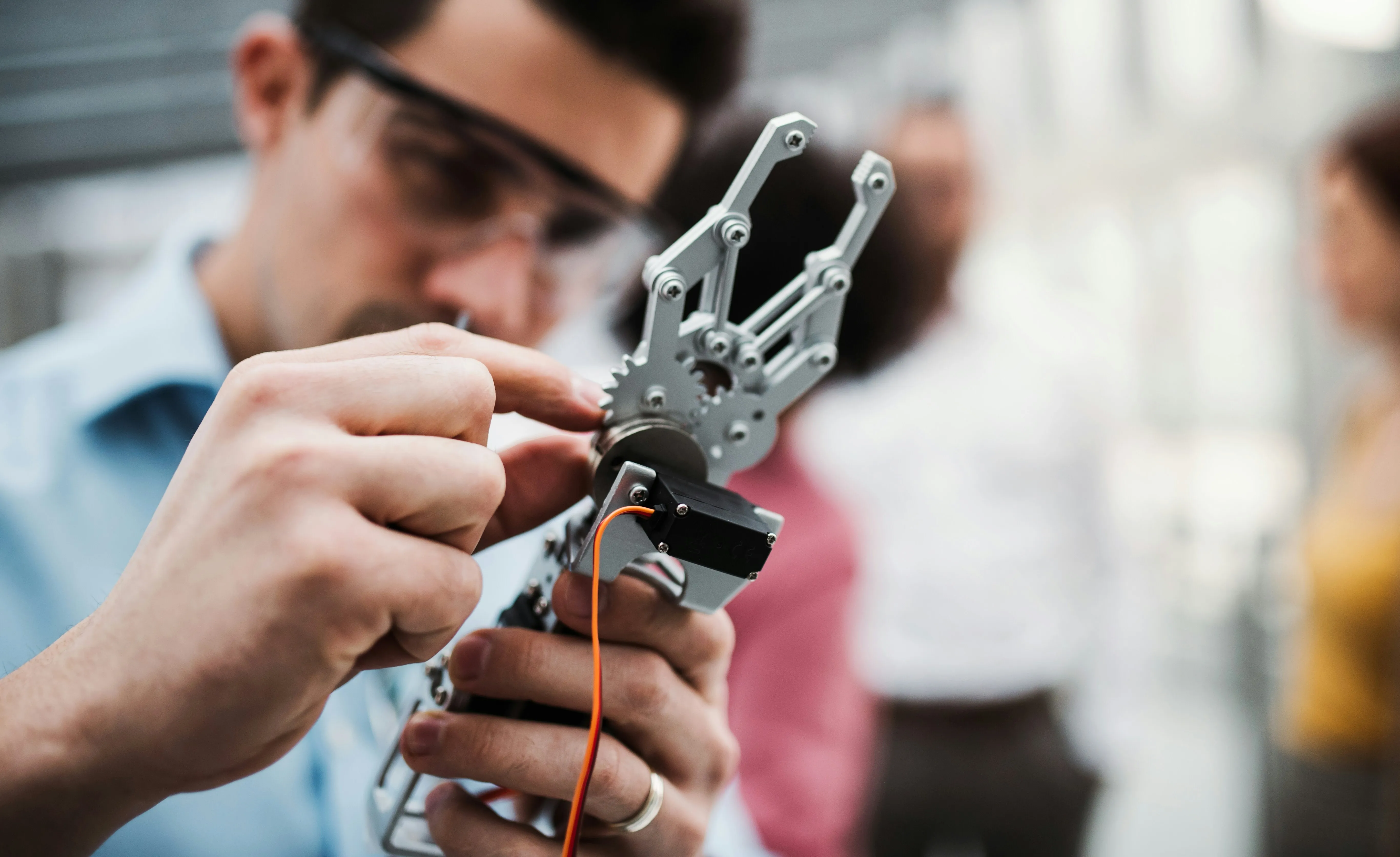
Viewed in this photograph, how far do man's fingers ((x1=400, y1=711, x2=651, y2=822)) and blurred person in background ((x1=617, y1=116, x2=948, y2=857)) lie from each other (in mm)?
257

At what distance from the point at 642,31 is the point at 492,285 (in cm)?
26

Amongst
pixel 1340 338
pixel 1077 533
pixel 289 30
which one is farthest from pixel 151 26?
pixel 1340 338

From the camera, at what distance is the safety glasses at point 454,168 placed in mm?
585

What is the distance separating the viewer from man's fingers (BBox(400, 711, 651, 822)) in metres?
0.39

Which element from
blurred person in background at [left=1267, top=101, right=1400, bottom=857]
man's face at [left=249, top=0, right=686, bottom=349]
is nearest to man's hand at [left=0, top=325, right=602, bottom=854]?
man's face at [left=249, top=0, right=686, bottom=349]

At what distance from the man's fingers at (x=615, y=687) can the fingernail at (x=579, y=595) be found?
0.06 feet

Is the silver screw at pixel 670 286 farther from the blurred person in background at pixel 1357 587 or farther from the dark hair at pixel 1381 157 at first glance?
the dark hair at pixel 1381 157

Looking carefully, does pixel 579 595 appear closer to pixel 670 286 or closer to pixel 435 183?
pixel 670 286

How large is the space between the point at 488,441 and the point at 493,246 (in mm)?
271

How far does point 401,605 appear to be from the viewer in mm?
293

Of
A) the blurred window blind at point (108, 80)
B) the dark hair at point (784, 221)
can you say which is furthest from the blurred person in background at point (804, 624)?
the blurred window blind at point (108, 80)

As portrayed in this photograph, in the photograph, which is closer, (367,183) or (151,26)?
(367,183)

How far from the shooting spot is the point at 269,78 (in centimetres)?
74

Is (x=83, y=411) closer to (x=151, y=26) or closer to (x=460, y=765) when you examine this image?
(x=460, y=765)
